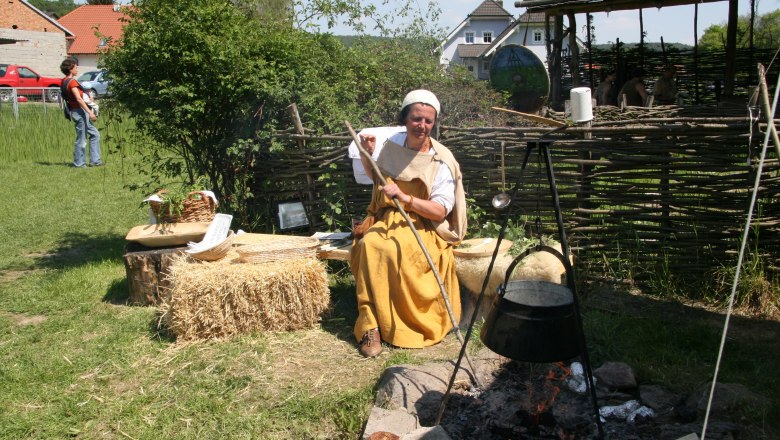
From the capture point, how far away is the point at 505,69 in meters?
11.7

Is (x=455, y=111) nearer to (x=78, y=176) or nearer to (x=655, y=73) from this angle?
(x=78, y=176)

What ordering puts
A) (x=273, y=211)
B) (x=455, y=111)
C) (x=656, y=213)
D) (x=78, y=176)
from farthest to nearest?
(x=78, y=176) < (x=455, y=111) < (x=273, y=211) < (x=656, y=213)

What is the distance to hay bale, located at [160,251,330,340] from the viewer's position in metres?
4.68

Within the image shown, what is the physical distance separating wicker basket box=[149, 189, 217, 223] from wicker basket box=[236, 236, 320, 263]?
2.21 ft

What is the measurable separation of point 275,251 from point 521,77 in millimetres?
7504

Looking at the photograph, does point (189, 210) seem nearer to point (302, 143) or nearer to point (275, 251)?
point (275, 251)

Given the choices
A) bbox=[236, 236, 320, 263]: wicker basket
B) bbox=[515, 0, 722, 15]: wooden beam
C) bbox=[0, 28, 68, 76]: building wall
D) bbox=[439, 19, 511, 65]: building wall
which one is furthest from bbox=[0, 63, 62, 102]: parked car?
bbox=[439, 19, 511, 65]: building wall

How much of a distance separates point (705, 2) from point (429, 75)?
6.27 m

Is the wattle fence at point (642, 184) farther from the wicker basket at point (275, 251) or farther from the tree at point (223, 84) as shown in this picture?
the wicker basket at point (275, 251)

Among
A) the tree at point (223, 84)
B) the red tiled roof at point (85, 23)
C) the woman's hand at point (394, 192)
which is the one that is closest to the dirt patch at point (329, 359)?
the woman's hand at point (394, 192)

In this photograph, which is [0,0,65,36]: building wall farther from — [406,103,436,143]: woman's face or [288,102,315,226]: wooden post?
[406,103,436,143]: woman's face

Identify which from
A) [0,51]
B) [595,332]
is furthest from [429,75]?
[0,51]

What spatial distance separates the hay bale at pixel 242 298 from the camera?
15.3ft

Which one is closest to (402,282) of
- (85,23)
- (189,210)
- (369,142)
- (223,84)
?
(369,142)
